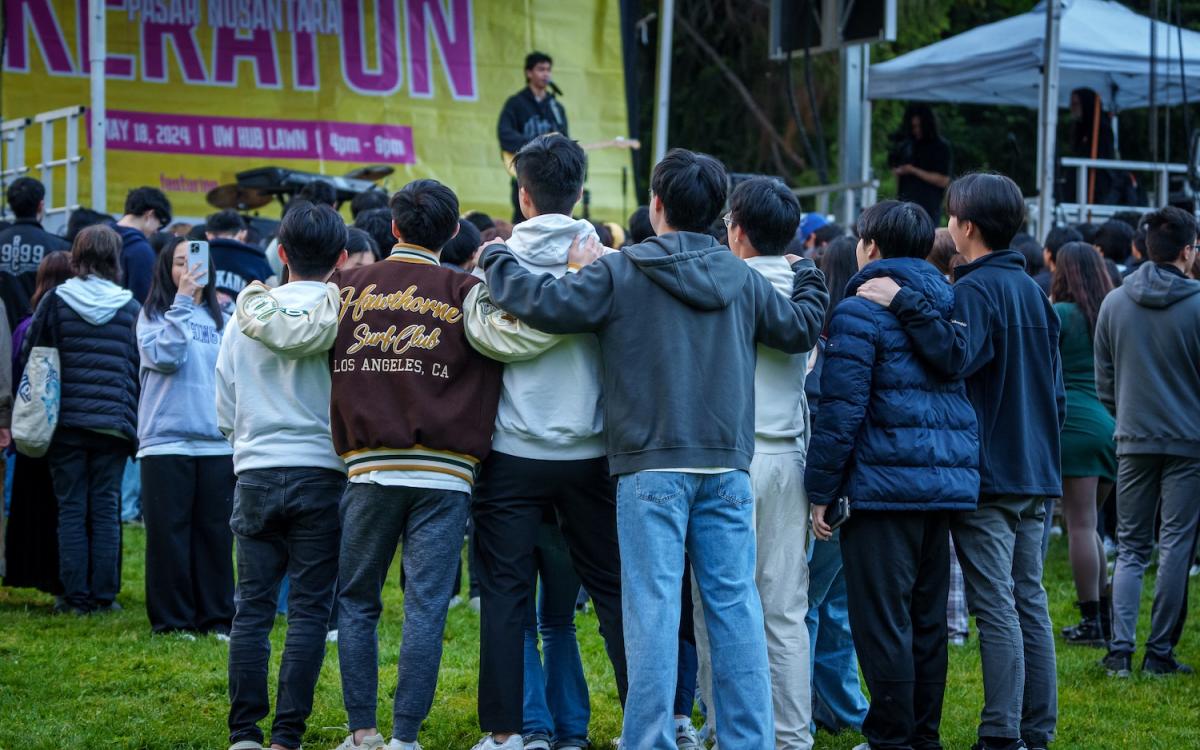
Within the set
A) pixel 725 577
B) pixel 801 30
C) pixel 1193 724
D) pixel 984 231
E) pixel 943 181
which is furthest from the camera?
pixel 801 30

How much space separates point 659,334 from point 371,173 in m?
8.63

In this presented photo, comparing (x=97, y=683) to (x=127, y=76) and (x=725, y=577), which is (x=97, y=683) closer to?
(x=725, y=577)

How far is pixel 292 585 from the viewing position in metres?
4.45

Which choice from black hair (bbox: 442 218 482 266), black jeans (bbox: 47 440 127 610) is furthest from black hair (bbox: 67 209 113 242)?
black hair (bbox: 442 218 482 266)

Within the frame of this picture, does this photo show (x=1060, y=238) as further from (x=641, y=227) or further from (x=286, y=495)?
(x=286, y=495)

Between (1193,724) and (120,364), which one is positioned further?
(120,364)

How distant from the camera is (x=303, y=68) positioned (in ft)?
43.8

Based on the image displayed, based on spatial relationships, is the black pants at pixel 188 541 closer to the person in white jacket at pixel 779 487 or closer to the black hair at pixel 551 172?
the black hair at pixel 551 172

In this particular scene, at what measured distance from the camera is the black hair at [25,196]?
27.1 ft

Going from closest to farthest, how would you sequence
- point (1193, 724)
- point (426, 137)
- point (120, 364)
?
point (1193, 724)
point (120, 364)
point (426, 137)

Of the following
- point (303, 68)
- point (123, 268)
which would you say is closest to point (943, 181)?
point (303, 68)

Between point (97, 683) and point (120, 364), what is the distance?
1809 mm

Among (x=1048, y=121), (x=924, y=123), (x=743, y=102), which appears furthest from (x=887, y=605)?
(x=743, y=102)

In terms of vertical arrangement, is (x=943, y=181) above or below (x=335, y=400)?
above
